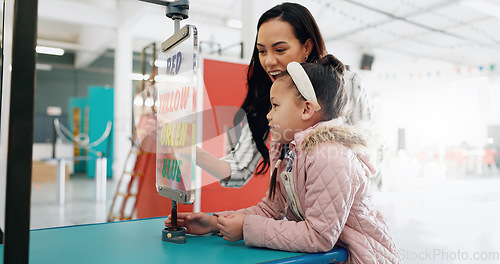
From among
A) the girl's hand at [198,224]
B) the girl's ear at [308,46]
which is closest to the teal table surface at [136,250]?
the girl's hand at [198,224]

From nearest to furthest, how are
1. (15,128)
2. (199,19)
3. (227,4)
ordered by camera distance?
(15,128)
(227,4)
(199,19)

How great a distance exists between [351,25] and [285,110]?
8.09 meters

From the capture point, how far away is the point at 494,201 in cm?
619

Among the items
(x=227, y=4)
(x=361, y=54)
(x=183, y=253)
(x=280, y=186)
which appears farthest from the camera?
(x=361, y=54)

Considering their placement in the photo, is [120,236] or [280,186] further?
[280,186]

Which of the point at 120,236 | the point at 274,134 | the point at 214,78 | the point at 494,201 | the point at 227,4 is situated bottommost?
the point at 494,201

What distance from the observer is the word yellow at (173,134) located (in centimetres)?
91

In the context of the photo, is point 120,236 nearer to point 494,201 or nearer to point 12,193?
point 12,193

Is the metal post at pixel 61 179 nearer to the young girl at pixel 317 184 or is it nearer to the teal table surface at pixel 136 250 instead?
the teal table surface at pixel 136 250

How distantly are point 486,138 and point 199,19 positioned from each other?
898 cm

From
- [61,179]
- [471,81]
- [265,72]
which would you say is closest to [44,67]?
[61,179]

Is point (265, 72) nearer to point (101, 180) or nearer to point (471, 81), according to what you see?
point (101, 180)

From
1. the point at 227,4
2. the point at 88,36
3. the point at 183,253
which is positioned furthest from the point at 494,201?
the point at 88,36

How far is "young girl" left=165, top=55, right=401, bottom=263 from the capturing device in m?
0.84
